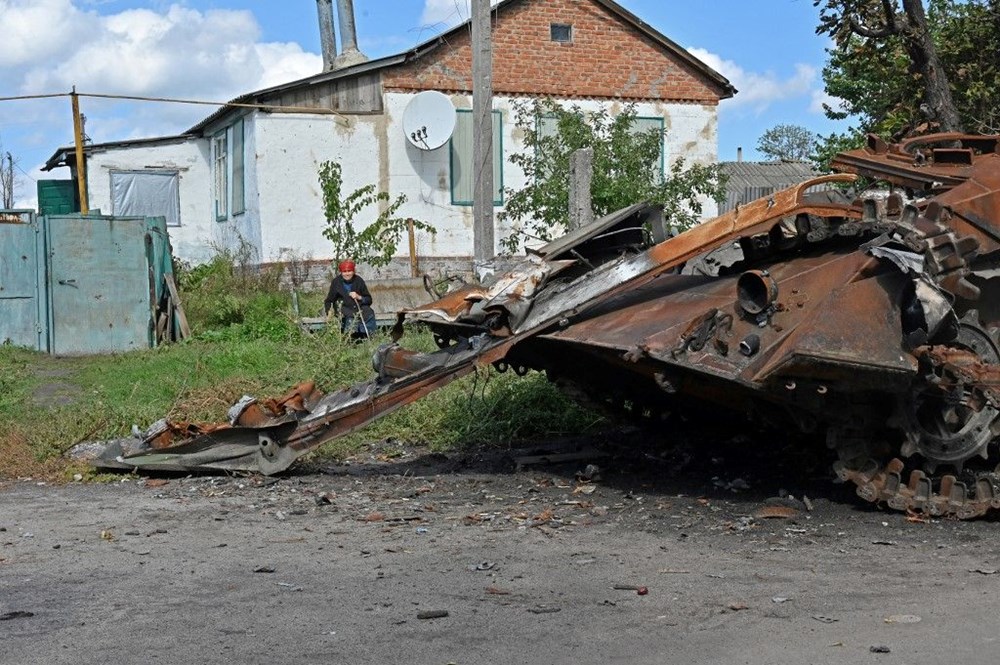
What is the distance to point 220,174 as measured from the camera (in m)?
23.3

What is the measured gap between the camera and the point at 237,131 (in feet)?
71.7

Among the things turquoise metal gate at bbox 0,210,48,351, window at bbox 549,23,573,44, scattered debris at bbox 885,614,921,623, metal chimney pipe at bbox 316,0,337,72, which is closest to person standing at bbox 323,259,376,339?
turquoise metal gate at bbox 0,210,48,351

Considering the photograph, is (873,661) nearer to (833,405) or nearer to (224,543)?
(833,405)

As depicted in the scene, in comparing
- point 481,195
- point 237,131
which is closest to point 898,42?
point 481,195

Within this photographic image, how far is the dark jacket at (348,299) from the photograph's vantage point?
1412 centimetres

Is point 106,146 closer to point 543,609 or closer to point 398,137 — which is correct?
point 398,137

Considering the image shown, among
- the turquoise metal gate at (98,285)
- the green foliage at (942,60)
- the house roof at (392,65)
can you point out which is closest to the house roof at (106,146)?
the house roof at (392,65)

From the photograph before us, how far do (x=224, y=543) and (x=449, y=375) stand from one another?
1.76 metres

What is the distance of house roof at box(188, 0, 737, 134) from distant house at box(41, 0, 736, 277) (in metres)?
0.03

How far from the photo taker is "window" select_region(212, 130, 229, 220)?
2295cm

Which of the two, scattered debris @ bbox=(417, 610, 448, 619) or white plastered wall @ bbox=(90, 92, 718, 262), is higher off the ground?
white plastered wall @ bbox=(90, 92, 718, 262)

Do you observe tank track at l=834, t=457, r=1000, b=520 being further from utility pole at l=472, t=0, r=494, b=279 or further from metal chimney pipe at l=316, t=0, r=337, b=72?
metal chimney pipe at l=316, t=0, r=337, b=72

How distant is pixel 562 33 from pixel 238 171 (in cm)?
633

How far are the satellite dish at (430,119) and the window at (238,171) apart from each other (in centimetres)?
307
